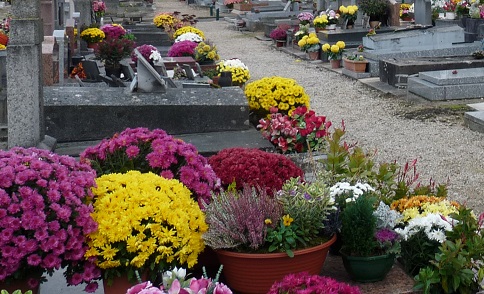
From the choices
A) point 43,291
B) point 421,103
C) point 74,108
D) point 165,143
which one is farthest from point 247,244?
point 421,103

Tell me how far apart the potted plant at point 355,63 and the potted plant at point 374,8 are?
4622mm

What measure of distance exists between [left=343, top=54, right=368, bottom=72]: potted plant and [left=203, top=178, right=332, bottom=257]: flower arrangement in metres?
13.6

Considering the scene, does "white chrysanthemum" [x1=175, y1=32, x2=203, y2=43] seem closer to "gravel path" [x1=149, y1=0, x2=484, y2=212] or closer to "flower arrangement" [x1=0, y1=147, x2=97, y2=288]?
"gravel path" [x1=149, y1=0, x2=484, y2=212]

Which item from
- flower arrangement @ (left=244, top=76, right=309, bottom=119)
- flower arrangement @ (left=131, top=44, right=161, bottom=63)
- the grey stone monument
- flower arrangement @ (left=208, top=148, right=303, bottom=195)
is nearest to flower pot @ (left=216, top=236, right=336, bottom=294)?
flower arrangement @ (left=208, top=148, right=303, bottom=195)

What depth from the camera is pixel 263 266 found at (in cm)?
426

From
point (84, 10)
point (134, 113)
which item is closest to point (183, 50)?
point (84, 10)

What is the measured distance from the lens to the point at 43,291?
495 centimetres

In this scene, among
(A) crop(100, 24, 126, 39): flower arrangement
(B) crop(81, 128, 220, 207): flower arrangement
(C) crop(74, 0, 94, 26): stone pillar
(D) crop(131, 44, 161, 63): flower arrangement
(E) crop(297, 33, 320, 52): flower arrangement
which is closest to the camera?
(B) crop(81, 128, 220, 207): flower arrangement

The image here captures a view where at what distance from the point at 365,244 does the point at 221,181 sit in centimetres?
123

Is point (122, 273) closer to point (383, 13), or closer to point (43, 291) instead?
point (43, 291)

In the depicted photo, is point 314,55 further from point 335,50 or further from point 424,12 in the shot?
point 424,12

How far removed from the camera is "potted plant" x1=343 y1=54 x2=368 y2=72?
17.8 meters

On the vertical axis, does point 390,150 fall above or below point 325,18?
below

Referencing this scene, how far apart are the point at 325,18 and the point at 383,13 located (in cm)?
203
